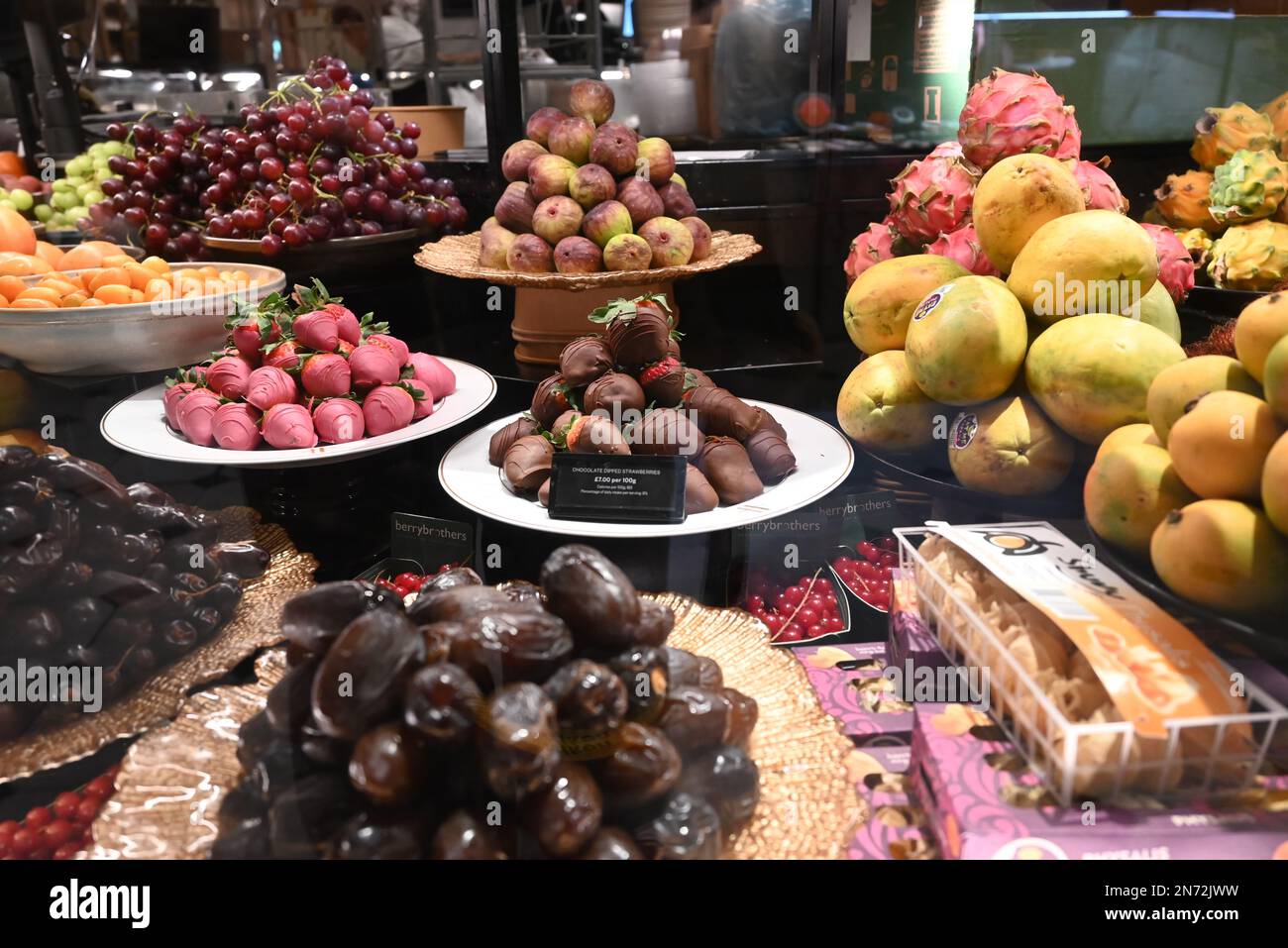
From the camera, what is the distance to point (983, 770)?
0.71m

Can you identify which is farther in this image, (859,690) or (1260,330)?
(859,690)

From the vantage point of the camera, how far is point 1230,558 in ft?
2.35

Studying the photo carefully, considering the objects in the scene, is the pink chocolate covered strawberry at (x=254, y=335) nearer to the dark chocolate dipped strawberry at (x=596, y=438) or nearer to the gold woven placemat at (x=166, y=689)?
the gold woven placemat at (x=166, y=689)

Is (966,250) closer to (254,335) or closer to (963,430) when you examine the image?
(963,430)

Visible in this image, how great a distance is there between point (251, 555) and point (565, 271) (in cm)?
74

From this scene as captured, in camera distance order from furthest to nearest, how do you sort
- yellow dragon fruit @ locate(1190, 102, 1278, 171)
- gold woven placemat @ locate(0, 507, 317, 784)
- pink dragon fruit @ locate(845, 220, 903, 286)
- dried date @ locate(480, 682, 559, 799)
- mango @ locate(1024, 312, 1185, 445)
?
yellow dragon fruit @ locate(1190, 102, 1278, 171)
pink dragon fruit @ locate(845, 220, 903, 286)
mango @ locate(1024, 312, 1185, 445)
gold woven placemat @ locate(0, 507, 317, 784)
dried date @ locate(480, 682, 559, 799)

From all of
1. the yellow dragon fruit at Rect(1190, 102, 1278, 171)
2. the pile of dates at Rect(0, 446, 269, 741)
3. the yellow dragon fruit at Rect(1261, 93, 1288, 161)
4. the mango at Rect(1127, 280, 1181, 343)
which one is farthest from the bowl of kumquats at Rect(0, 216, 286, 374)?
the yellow dragon fruit at Rect(1261, 93, 1288, 161)

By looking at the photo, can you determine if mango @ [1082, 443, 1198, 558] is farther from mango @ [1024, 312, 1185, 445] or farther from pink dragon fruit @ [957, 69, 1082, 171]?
pink dragon fruit @ [957, 69, 1082, 171]

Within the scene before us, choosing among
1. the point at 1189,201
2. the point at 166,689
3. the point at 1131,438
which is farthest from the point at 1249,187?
the point at 166,689

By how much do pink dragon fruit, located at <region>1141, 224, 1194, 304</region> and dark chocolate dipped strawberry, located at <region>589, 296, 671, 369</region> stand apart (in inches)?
26.1

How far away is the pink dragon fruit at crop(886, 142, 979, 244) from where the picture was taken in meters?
1.33

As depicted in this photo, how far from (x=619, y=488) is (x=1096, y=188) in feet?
2.55
